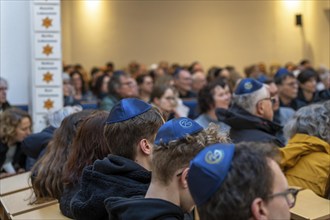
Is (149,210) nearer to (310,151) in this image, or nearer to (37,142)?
(310,151)

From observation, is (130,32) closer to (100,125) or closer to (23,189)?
(23,189)

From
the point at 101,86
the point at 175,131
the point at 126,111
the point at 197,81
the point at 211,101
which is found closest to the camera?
the point at 175,131

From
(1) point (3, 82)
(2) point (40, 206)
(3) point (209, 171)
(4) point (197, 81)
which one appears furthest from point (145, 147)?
(4) point (197, 81)

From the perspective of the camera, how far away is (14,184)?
377 centimetres

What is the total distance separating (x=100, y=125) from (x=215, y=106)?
254 centimetres

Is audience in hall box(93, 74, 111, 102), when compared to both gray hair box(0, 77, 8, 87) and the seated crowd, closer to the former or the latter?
gray hair box(0, 77, 8, 87)

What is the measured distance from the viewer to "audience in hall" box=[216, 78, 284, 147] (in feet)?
12.6

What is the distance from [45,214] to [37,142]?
1.25 metres

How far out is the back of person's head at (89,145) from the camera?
2.57 meters

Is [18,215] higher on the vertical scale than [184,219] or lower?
lower

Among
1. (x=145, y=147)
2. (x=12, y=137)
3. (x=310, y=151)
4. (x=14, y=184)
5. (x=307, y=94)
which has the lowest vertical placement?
(x=14, y=184)

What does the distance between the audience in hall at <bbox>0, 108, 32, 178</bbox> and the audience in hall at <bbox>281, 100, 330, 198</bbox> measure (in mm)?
2491

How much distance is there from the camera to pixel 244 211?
49.2 inches

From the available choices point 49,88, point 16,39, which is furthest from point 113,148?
point 16,39
